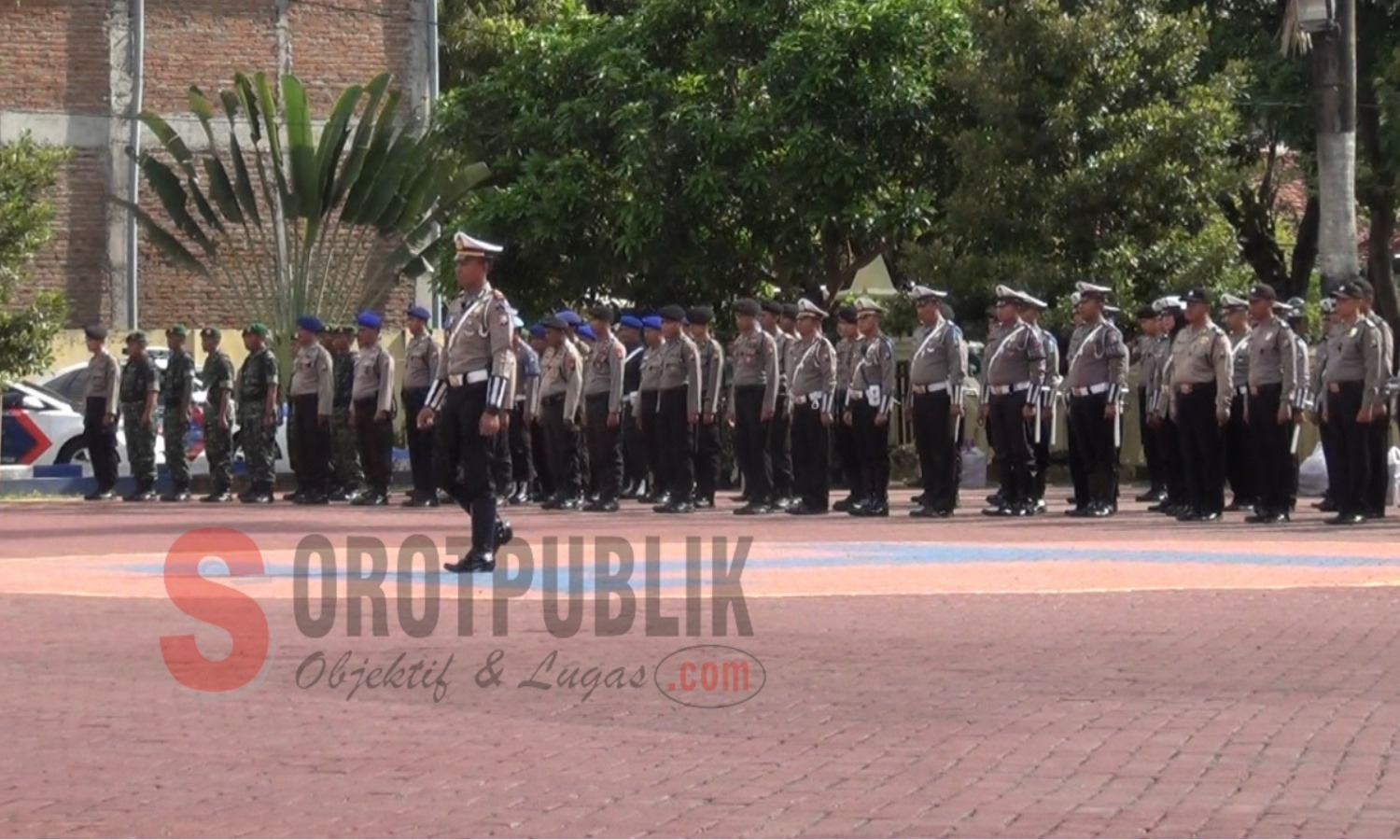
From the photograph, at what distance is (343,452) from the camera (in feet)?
85.5

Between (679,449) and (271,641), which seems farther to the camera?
(679,449)

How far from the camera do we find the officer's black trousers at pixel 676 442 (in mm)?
22953

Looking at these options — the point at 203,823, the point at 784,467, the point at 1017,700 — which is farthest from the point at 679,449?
the point at 203,823

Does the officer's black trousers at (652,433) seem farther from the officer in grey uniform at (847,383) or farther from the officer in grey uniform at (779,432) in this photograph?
the officer in grey uniform at (847,383)

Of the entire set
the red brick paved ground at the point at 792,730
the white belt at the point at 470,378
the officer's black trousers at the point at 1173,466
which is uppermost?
the white belt at the point at 470,378

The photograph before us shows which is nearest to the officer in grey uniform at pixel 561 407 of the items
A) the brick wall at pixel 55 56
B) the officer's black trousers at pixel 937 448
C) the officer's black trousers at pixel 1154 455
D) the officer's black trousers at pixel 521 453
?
the officer's black trousers at pixel 521 453

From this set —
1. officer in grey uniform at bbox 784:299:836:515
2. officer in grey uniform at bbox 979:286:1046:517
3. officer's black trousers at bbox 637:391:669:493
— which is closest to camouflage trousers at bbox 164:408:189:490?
officer's black trousers at bbox 637:391:669:493

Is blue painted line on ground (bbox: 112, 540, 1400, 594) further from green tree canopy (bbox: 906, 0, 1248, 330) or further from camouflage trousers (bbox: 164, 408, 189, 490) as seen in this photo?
green tree canopy (bbox: 906, 0, 1248, 330)

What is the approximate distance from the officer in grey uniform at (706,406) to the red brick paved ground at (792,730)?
10.6 meters

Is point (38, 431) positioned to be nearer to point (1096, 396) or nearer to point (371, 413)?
point (371, 413)

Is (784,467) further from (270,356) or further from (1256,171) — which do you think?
(1256,171)

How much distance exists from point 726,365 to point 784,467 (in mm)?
3913

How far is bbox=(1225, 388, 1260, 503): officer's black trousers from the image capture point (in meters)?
20.6

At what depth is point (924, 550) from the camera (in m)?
16.5
